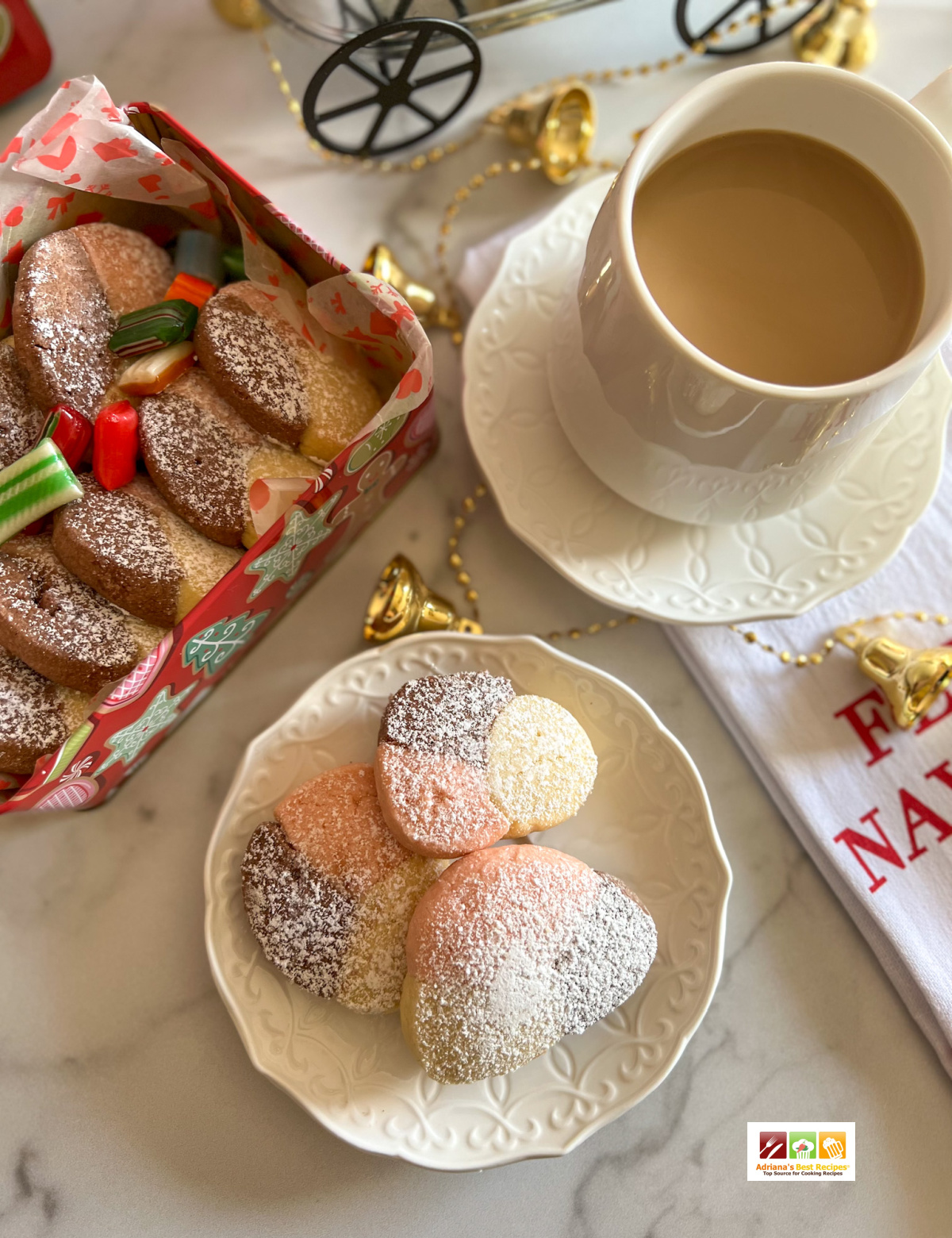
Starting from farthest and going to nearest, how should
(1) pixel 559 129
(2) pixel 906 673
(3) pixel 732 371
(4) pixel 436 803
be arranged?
1. (1) pixel 559 129
2. (2) pixel 906 673
3. (4) pixel 436 803
4. (3) pixel 732 371

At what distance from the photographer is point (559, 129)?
95 cm

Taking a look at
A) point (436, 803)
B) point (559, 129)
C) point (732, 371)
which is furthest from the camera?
point (559, 129)

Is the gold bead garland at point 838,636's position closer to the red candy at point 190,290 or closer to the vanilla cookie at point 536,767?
the vanilla cookie at point 536,767

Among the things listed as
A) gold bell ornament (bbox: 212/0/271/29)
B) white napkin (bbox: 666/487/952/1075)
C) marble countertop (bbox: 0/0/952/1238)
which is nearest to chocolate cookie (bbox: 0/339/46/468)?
marble countertop (bbox: 0/0/952/1238)

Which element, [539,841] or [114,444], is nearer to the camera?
[114,444]

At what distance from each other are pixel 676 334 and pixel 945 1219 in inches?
33.1

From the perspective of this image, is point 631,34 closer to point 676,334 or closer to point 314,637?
point 676,334

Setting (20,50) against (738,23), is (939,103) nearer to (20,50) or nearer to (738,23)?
(738,23)

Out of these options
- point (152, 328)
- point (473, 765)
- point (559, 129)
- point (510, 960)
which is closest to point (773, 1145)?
point (510, 960)

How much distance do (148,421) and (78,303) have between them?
0.41ft

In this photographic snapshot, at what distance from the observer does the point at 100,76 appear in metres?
0.99

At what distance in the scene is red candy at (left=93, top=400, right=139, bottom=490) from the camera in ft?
2.38

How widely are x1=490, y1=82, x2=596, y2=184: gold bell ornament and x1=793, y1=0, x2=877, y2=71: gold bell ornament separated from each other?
263mm

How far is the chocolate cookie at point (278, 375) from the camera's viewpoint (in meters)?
0.75
